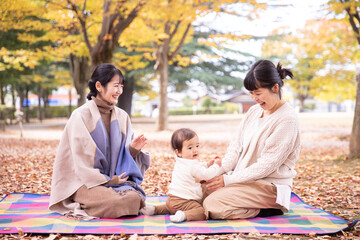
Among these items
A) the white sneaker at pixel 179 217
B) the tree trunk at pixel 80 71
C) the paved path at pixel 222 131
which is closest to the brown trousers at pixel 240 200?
the white sneaker at pixel 179 217

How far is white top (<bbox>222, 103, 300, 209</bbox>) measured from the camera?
11.2 feet

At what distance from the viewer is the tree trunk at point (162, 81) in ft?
49.8

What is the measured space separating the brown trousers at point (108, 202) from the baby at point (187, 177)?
371 mm

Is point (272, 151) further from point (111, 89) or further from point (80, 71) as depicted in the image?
point (80, 71)

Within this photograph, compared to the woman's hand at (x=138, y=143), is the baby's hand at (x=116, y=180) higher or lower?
lower

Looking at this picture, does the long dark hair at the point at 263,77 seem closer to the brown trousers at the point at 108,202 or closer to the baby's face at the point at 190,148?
the baby's face at the point at 190,148

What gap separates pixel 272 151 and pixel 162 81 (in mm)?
12176

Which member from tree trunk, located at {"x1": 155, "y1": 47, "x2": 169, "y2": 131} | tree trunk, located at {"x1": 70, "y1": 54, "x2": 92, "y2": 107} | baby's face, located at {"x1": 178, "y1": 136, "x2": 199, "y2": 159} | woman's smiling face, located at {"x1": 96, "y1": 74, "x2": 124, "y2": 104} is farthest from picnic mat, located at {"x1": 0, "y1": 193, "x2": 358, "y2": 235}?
tree trunk, located at {"x1": 70, "y1": 54, "x2": 92, "y2": 107}

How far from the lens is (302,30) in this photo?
14.1m

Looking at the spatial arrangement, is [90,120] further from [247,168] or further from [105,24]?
[105,24]

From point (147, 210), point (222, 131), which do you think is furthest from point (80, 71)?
point (147, 210)

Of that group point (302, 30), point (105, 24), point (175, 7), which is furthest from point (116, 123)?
point (302, 30)

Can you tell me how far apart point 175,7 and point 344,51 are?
7.94 metres

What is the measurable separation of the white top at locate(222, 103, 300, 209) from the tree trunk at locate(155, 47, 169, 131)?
11701 millimetres
